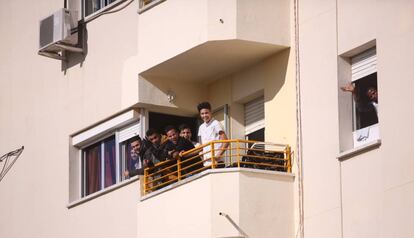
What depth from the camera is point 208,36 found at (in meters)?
25.0

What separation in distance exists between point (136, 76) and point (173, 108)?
0.91 meters

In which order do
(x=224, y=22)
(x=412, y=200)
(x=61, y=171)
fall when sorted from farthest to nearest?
(x=61, y=171) → (x=224, y=22) → (x=412, y=200)

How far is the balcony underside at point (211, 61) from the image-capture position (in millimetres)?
25203

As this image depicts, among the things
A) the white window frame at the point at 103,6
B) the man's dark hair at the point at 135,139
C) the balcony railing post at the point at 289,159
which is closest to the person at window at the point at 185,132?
the man's dark hair at the point at 135,139

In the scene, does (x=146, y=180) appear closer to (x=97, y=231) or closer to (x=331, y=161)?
(x=97, y=231)

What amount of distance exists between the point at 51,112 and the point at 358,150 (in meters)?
9.84

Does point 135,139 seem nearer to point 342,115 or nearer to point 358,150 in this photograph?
point 342,115

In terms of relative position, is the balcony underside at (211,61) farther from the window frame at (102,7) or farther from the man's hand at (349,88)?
the window frame at (102,7)

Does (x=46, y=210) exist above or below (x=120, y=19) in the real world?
below

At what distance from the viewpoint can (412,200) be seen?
21.3 m

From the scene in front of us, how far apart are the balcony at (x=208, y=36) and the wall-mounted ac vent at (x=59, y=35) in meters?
3.06

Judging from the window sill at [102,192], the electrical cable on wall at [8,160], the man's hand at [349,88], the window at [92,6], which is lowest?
the window sill at [102,192]

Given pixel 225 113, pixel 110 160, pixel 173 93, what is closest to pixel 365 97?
pixel 225 113

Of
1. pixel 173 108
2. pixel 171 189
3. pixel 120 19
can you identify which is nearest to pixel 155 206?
pixel 171 189
